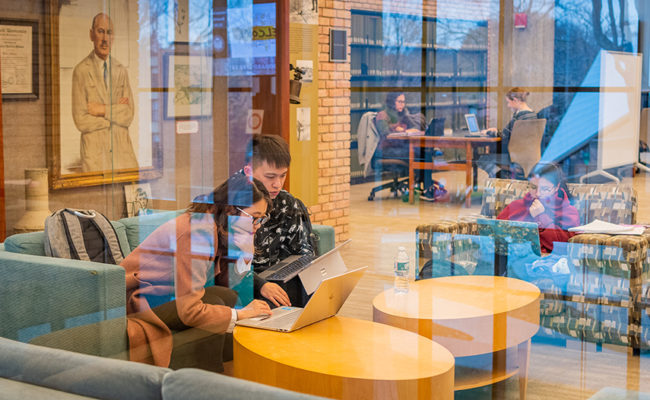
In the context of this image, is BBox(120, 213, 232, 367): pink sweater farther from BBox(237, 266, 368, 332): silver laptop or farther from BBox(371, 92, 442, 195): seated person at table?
BBox(371, 92, 442, 195): seated person at table

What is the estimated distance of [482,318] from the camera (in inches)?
136

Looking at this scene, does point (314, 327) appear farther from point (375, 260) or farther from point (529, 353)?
point (375, 260)

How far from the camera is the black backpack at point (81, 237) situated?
11.1 ft

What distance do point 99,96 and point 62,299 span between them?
137cm

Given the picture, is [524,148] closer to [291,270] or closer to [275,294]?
[291,270]

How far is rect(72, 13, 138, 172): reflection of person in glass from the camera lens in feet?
13.7

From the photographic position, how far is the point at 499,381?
11.1 ft

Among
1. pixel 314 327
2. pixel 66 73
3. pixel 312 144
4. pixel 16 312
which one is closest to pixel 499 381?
pixel 314 327

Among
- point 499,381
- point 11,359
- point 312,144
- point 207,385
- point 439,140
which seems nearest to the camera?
point 207,385

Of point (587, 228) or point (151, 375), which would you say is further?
point (587, 228)

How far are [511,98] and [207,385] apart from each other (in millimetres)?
2355

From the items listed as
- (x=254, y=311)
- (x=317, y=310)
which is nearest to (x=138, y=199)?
(x=254, y=311)

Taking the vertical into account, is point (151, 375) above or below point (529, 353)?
above

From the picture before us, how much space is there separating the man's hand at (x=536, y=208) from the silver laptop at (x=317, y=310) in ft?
3.72
